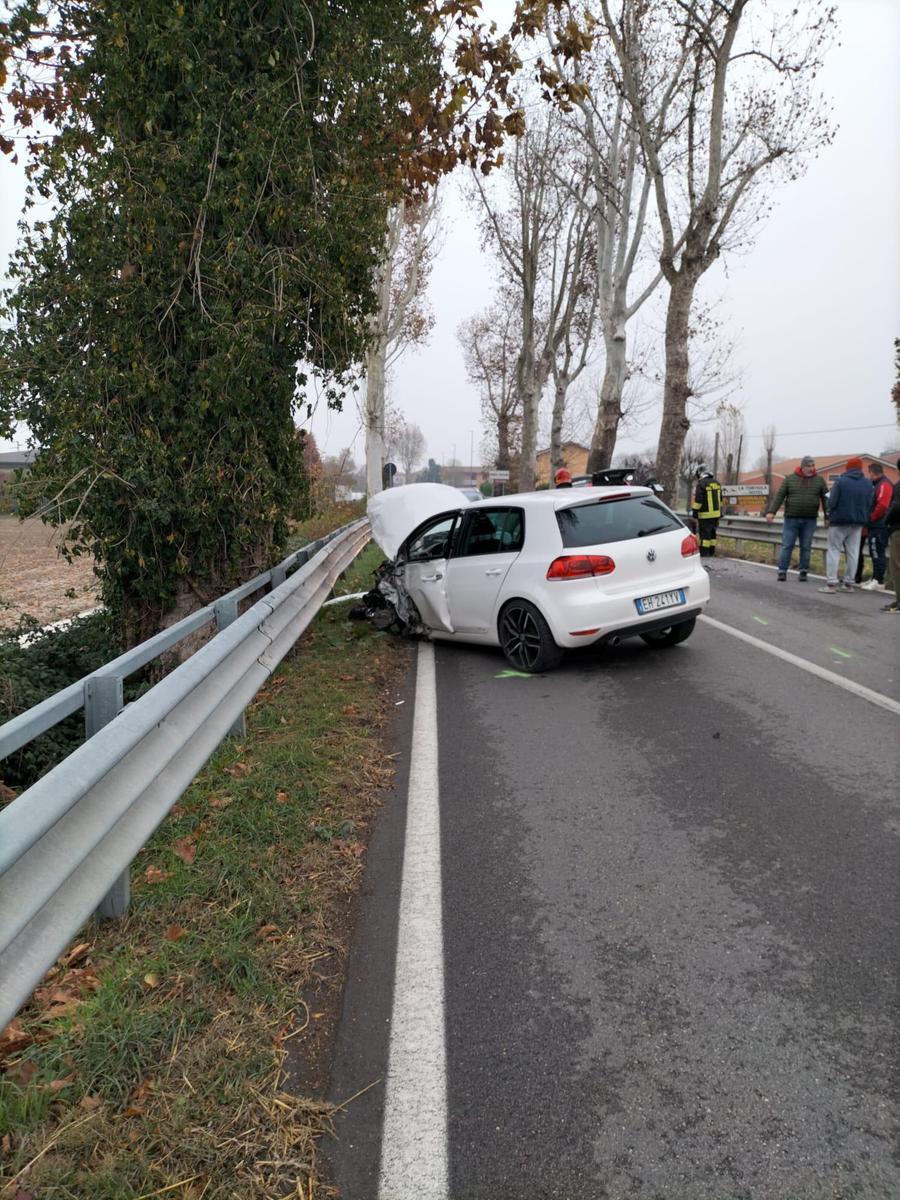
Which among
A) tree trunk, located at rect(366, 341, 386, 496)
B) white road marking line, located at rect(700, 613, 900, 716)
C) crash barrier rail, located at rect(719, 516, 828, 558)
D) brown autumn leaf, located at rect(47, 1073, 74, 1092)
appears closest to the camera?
brown autumn leaf, located at rect(47, 1073, 74, 1092)

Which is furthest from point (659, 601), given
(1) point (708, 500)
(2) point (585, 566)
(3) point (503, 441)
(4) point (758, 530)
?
(3) point (503, 441)

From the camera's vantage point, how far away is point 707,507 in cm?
1794

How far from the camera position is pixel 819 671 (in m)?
7.06

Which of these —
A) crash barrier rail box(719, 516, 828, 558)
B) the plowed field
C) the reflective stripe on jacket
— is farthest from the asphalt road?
the reflective stripe on jacket

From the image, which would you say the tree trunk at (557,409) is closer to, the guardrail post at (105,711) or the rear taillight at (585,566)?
the rear taillight at (585,566)

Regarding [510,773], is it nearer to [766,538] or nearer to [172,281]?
[172,281]

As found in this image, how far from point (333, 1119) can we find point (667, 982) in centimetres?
117

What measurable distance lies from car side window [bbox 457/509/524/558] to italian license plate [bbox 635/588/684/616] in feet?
3.93

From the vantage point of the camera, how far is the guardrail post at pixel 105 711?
317 cm

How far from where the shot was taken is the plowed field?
22.1ft

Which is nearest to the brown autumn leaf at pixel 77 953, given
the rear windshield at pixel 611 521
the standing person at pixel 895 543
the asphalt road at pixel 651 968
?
the asphalt road at pixel 651 968

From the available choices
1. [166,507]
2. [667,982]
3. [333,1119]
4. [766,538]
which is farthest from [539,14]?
[766,538]

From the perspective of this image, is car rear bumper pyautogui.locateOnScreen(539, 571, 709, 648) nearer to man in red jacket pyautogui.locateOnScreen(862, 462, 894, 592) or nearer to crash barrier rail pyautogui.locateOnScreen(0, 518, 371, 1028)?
crash barrier rail pyautogui.locateOnScreen(0, 518, 371, 1028)

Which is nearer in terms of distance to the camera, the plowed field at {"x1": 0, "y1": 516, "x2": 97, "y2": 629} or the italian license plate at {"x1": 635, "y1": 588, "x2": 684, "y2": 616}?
the plowed field at {"x1": 0, "y1": 516, "x2": 97, "y2": 629}
